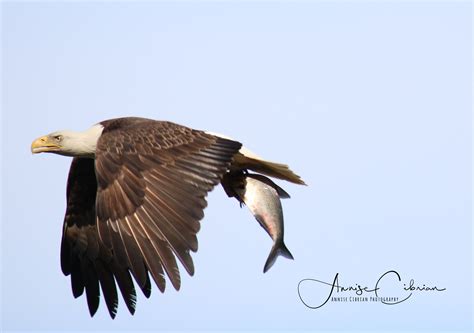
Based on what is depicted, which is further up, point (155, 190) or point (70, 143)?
point (70, 143)

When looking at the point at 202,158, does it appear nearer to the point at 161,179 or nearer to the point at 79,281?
the point at 161,179

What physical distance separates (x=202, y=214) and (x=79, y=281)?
2542 mm

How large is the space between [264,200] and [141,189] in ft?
4.68

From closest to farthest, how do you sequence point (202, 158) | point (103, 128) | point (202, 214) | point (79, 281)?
1. point (202, 214)
2. point (202, 158)
3. point (103, 128)
4. point (79, 281)

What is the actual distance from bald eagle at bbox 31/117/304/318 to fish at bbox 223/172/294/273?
2cm

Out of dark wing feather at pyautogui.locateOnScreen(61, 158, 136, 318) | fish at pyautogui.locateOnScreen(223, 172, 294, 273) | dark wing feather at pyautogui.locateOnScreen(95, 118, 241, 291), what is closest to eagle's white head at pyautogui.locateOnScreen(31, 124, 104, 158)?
dark wing feather at pyautogui.locateOnScreen(95, 118, 241, 291)

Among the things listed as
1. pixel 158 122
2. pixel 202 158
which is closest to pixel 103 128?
pixel 158 122

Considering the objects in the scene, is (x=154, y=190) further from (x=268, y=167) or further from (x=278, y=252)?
(x=268, y=167)

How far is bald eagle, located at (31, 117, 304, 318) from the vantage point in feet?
31.8

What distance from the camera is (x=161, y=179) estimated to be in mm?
10086

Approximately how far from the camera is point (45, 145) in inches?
441

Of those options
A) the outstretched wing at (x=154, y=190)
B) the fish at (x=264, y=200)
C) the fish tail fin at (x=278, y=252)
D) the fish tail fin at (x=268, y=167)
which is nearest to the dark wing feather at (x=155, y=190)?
the outstretched wing at (x=154, y=190)

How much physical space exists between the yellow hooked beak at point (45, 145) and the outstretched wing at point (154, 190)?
592 millimetres

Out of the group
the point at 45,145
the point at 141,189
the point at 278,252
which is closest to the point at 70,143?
the point at 45,145
